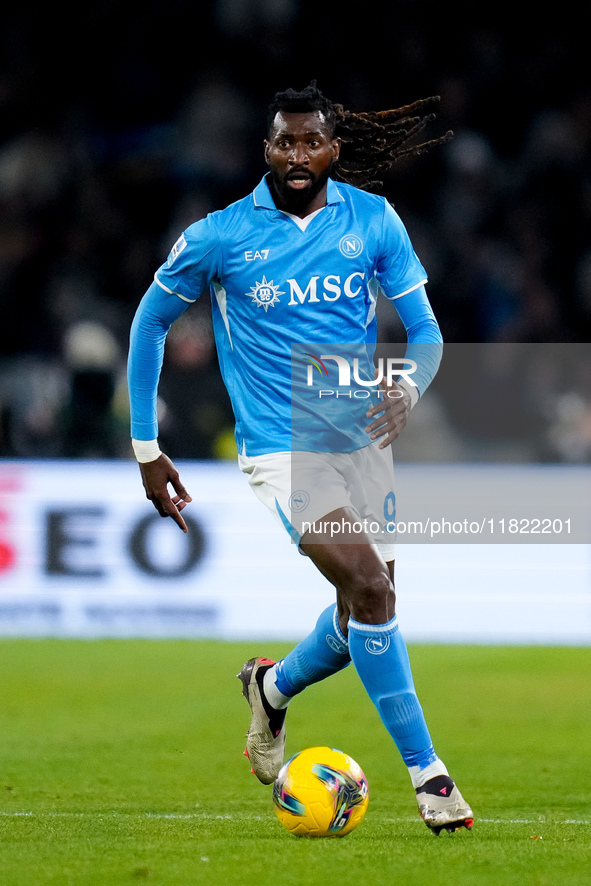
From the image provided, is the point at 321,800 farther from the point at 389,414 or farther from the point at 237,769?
the point at 237,769

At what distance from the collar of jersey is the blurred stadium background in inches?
186

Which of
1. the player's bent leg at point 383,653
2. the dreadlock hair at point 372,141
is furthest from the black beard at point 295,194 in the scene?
the player's bent leg at point 383,653

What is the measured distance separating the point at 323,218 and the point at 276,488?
0.92m

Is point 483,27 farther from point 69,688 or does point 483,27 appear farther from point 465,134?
point 69,688

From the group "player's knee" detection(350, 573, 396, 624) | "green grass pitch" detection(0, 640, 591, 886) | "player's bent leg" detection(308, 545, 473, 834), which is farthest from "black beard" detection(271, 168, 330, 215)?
"green grass pitch" detection(0, 640, 591, 886)

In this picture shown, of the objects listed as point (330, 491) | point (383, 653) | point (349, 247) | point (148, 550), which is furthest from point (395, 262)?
point (148, 550)

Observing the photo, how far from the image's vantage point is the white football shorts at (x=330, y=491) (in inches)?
160

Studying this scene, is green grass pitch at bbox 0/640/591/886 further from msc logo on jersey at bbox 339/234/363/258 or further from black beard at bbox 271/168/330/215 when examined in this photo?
black beard at bbox 271/168/330/215

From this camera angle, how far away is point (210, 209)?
1104 centimetres

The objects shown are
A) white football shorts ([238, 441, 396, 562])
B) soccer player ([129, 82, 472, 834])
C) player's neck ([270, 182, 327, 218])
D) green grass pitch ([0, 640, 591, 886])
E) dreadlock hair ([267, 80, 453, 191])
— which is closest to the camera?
green grass pitch ([0, 640, 591, 886])

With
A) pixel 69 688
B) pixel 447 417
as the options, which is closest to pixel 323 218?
pixel 69 688

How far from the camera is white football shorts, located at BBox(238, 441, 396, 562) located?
13.3 feet

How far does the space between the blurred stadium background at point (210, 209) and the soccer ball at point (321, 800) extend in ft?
15.6

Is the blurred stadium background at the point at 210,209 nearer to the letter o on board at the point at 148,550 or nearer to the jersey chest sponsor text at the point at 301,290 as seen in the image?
the letter o on board at the point at 148,550
